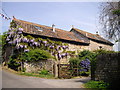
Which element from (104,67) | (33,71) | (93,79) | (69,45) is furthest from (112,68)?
(69,45)

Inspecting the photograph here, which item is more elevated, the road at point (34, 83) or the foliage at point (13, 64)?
the foliage at point (13, 64)

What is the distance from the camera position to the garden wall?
7211 mm

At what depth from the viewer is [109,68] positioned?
803 cm

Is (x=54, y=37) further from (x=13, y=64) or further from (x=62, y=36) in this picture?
(x=13, y=64)

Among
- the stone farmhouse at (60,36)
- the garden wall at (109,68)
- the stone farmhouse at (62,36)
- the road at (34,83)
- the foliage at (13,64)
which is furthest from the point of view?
the stone farmhouse at (62,36)

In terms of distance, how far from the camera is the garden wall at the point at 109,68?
7211mm

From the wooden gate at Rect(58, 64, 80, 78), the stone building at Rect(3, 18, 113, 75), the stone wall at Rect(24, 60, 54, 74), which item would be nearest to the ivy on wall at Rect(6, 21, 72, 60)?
the stone building at Rect(3, 18, 113, 75)

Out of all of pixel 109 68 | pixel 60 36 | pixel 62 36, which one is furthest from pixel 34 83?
pixel 62 36

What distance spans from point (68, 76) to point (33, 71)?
4.47m

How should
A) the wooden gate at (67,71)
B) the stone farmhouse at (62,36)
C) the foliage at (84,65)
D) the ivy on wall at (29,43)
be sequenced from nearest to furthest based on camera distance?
the wooden gate at (67,71) < the foliage at (84,65) < the ivy on wall at (29,43) < the stone farmhouse at (62,36)

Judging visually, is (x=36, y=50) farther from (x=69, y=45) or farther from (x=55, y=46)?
(x=69, y=45)

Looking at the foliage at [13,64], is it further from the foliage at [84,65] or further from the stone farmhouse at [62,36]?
the foliage at [84,65]

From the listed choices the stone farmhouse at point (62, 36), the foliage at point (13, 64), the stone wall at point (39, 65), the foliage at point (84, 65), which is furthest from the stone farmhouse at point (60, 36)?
the foliage at point (84, 65)

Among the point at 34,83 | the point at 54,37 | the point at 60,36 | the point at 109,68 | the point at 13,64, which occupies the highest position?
the point at 60,36
